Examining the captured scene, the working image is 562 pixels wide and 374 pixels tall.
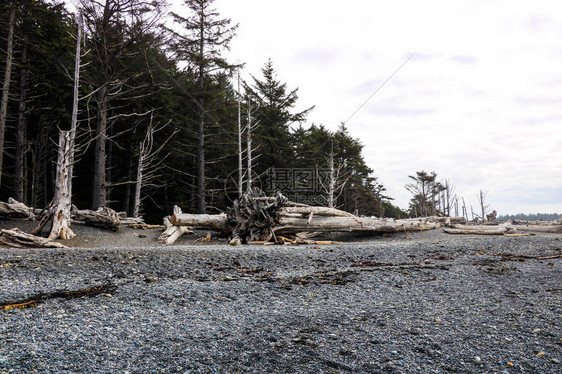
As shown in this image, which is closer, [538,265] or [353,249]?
[538,265]

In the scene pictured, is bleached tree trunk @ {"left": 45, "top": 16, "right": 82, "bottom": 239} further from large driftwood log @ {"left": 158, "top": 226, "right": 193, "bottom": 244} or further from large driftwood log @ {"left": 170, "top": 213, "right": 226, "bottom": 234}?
large driftwood log @ {"left": 170, "top": 213, "right": 226, "bottom": 234}

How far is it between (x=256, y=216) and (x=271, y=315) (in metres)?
6.69

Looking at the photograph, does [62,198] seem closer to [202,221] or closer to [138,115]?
[202,221]

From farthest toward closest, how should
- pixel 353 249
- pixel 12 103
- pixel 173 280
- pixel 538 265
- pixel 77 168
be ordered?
pixel 77 168 → pixel 12 103 → pixel 353 249 → pixel 538 265 → pixel 173 280

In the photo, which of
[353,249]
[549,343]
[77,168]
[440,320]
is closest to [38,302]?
[440,320]

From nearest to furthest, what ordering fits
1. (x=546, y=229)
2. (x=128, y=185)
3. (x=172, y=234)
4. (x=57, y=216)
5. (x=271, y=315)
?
(x=271, y=315)
(x=57, y=216)
(x=172, y=234)
(x=546, y=229)
(x=128, y=185)

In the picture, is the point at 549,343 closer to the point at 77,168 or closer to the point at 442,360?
the point at 442,360

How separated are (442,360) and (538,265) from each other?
4.92 meters

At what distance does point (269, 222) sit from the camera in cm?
977

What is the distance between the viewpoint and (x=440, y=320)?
3.05 m

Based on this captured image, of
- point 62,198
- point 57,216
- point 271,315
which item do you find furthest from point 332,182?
point 271,315

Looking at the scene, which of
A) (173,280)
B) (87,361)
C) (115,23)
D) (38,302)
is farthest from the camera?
(115,23)

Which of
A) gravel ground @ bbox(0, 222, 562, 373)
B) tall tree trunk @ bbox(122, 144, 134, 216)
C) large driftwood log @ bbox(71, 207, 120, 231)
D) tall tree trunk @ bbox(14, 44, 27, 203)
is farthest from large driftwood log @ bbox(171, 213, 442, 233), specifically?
tall tree trunk @ bbox(122, 144, 134, 216)

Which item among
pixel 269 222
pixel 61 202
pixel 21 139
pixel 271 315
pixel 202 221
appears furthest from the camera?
pixel 21 139
